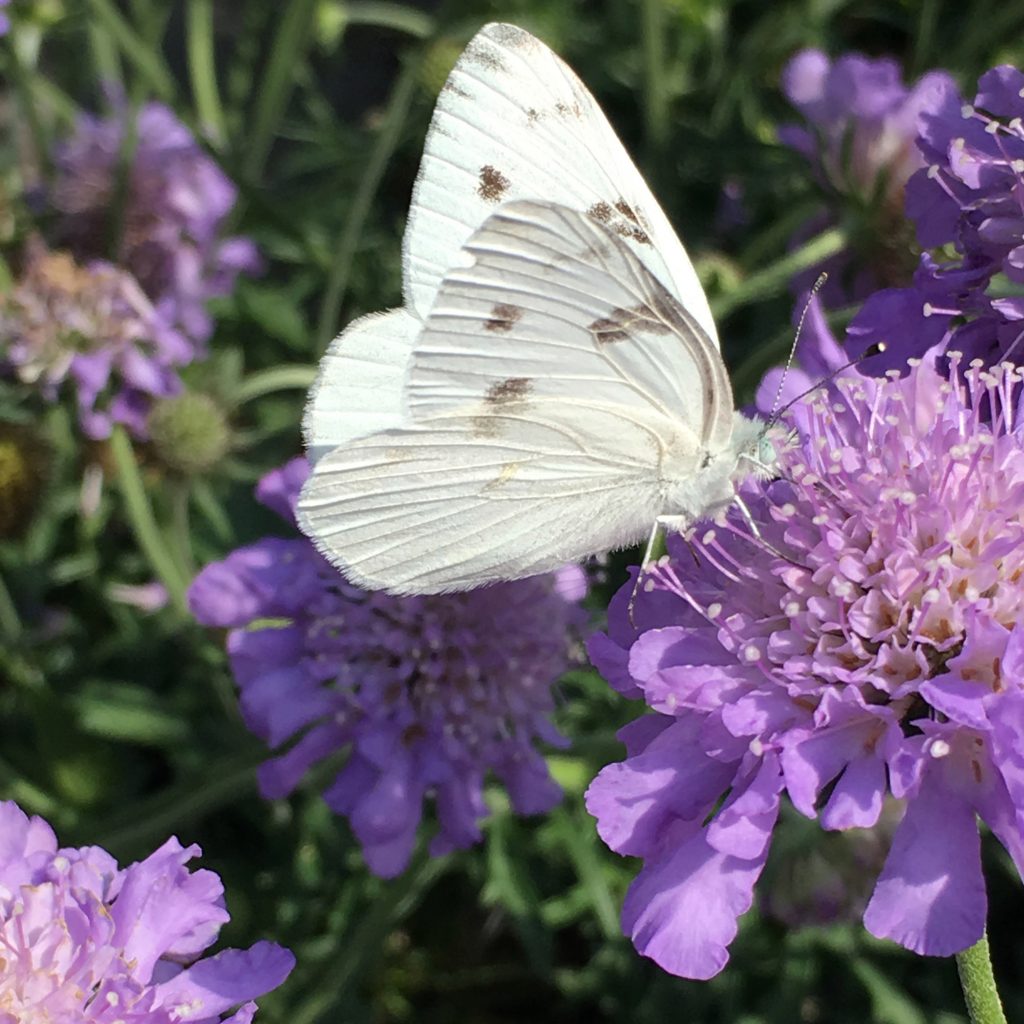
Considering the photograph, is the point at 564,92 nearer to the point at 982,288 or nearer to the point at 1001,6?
the point at 982,288

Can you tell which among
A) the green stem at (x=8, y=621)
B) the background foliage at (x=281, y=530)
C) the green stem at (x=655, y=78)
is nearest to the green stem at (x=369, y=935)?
the background foliage at (x=281, y=530)

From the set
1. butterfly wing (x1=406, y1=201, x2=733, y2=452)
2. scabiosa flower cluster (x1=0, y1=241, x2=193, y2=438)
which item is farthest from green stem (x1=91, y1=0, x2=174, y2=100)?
butterfly wing (x1=406, y1=201, x2=733, y2=452)

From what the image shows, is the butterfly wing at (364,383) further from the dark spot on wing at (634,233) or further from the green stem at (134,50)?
the green stem at (134,50)

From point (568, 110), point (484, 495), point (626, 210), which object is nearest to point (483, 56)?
point (568, 110)

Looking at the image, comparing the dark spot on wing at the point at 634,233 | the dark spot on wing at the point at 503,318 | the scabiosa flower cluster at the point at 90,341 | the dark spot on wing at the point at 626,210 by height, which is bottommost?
the scabiosa flower cluster at the point at 90,341

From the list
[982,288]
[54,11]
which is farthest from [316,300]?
[982,288]
